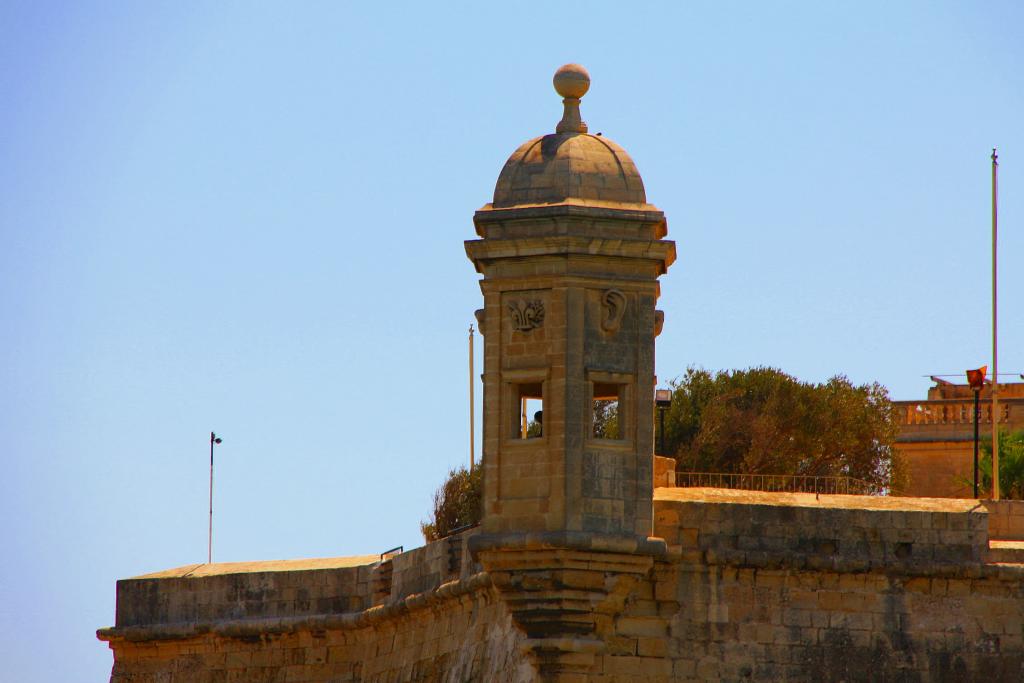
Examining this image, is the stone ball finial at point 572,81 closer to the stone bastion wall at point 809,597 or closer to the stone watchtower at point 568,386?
the stone watchtower at point 568,386

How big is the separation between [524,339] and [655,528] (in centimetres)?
248

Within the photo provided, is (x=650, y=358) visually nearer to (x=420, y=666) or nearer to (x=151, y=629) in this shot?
(x=420, y=666)

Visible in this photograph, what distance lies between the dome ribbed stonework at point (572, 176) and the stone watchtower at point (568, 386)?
0.6 inches

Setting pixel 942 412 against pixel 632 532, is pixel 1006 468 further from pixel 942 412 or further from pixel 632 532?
pixel 632 532

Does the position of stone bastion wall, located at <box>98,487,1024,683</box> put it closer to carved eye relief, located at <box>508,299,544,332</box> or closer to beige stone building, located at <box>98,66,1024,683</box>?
beige stone building, located at <box>98,66,1024,683</box>

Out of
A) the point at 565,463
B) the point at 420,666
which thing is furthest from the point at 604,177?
the point at 420,666

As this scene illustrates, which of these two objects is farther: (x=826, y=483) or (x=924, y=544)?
(x=826, y=483)

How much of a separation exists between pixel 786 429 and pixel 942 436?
9.24ft

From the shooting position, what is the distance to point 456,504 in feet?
154

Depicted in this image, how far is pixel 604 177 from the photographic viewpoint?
2895 centimetres

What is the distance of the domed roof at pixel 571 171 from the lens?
28.9 m

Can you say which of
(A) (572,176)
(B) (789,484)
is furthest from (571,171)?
(B) (789,484)

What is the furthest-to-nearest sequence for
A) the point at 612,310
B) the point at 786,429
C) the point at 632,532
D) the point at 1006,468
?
the point at 786,429
the point at 1006,468
the point at 612,310
the point at 632,532

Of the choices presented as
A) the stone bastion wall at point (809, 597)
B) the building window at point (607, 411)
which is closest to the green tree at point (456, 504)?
the building window at point (607, 411)
